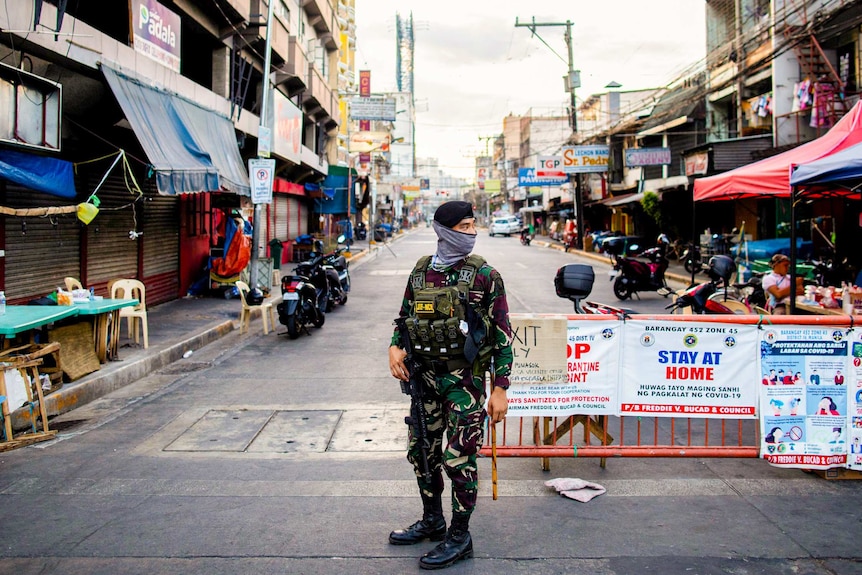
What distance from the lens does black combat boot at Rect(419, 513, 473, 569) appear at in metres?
3.78

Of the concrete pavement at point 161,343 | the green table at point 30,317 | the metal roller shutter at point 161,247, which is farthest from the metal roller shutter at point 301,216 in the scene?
the green table at point 30,317

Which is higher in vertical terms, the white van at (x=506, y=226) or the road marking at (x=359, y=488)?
the white van at (x=506, y=226)

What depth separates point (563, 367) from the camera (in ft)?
17.3

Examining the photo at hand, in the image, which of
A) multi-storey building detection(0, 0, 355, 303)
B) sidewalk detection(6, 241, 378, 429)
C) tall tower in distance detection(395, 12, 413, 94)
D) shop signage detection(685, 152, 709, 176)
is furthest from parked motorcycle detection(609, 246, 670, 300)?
tall tower in distance detection(395, 12, 413, 94)

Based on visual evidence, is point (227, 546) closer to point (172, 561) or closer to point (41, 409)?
point (172, 561)

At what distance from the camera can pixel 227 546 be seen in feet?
13.3

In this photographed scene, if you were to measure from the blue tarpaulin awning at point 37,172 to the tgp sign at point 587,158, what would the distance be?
26009 millimetres

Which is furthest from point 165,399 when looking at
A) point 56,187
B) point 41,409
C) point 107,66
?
point 107,66

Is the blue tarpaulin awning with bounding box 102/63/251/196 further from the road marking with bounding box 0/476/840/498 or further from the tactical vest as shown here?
the tactical vest

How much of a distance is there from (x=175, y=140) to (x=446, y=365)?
9.05m

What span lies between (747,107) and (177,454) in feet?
73.4

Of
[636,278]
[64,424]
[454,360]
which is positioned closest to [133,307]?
[64,424]

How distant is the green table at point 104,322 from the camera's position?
813 cm

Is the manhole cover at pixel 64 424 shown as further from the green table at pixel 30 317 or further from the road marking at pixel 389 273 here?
the road marking at pixel 389 273
